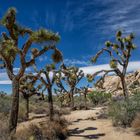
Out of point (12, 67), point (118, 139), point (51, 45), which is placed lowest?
point (118, 139)

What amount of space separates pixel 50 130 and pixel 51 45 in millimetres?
3578

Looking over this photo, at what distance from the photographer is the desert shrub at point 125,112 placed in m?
Result: 12.4

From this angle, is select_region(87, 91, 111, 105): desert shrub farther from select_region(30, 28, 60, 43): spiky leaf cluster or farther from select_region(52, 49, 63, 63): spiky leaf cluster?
select_region(30, 28, 60, 43): spiky leaf cluster

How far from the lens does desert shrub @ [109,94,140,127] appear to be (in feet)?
40.6

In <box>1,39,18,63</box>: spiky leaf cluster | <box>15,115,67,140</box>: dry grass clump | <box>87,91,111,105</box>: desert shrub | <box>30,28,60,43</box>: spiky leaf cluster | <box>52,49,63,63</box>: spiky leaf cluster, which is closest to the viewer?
<box>15,115,67,140</box>: dry grass clump

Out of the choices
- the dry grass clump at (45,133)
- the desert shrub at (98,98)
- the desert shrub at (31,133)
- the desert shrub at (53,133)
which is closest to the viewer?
the desert shrub at (31,133)

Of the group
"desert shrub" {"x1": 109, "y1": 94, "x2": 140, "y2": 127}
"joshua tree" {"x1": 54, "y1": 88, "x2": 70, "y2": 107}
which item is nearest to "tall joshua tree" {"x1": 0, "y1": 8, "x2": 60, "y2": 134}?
"desert shrub" {"x1": 109, "y1": 94, "x2": 140, "y2": 127}

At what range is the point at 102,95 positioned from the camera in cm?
4322

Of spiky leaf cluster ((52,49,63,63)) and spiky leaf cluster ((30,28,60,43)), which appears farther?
spiky leaf cluster ((52,49,63,63))

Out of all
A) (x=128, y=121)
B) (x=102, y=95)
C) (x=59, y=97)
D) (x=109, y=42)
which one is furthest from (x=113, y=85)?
(x=128, y=121)

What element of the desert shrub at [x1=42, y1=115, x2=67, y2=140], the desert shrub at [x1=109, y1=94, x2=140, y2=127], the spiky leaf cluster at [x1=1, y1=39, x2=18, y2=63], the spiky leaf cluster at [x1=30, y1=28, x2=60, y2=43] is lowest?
the desert shrub at [x1=42, y1=115, x2=67, y2=140]

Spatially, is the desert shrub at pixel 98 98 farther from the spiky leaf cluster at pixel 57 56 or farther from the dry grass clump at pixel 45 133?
the dry grass clump at pixel 45 133

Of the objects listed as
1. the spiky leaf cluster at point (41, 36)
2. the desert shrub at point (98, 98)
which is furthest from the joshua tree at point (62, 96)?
the spiky leaf cluster at point (41, 36)

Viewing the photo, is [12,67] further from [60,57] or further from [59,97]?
[59,97]
